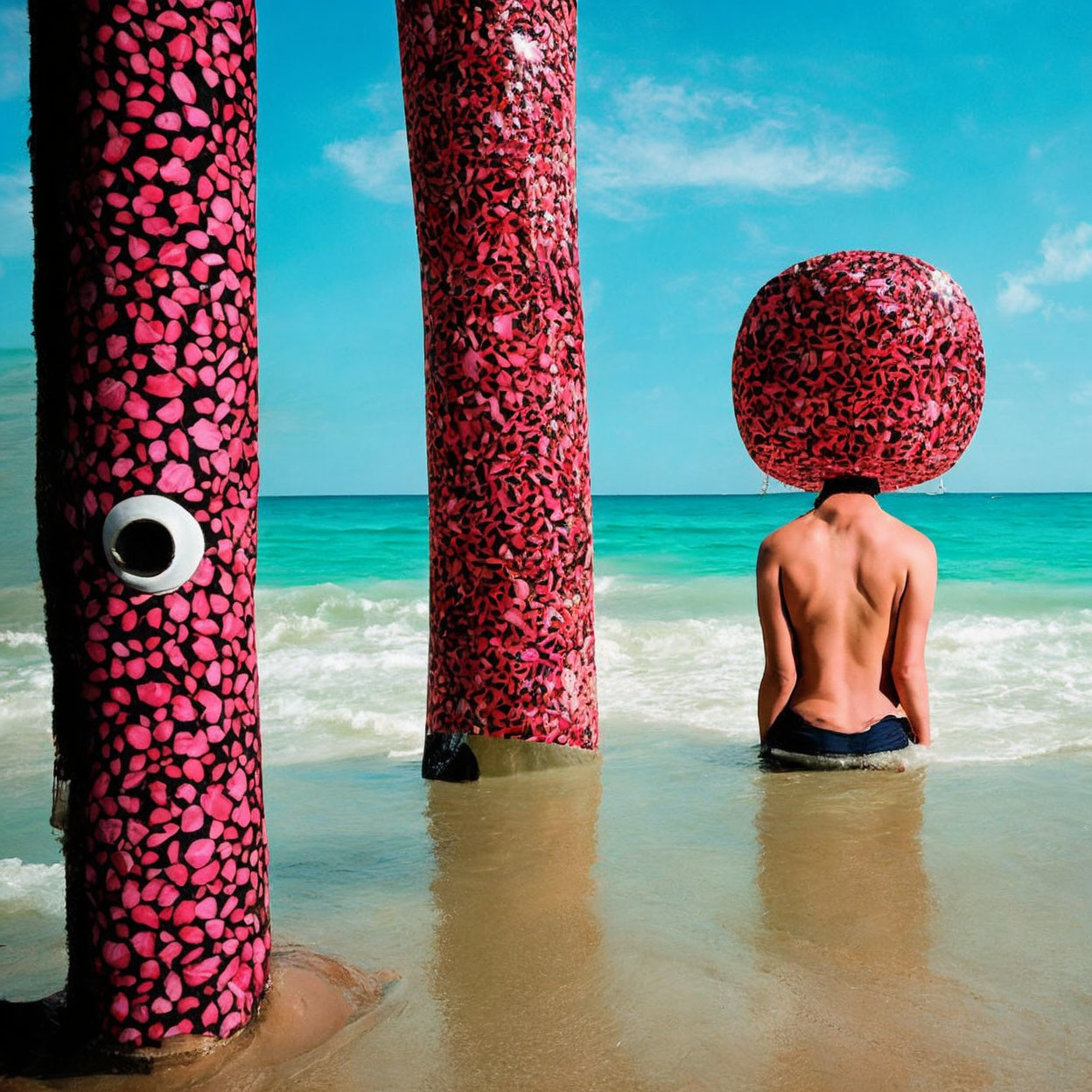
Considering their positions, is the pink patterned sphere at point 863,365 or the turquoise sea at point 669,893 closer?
the turquoise sea at point 669,893

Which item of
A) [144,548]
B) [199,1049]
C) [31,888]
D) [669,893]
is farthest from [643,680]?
[144,548]

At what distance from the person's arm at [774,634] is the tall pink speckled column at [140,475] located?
2.37 m

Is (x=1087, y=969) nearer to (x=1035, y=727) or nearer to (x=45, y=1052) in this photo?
(x=45, y=1052)

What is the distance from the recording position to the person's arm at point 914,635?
382 centimetres

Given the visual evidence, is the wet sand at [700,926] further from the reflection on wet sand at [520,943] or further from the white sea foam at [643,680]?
the white sea foam at [643,680]

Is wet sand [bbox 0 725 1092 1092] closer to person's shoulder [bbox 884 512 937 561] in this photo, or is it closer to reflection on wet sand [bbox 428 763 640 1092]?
reflection on wet sand [bbox 428 763 640 1092]

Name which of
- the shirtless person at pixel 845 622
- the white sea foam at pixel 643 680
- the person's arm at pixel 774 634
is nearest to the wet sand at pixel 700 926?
the shirtless person at pixel 845 622

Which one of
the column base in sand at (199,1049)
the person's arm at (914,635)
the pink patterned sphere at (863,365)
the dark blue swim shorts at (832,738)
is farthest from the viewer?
the dark blue swim shorts at (832,738)

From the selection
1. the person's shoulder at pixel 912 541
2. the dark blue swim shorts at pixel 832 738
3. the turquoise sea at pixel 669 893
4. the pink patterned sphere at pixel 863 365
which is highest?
the pink patterned sphere at pixel 863 365

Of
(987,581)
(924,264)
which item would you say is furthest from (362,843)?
(987,581)

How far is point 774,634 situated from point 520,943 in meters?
1.76

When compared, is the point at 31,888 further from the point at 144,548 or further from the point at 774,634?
the point at 774,634

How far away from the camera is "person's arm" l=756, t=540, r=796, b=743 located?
12.8 ft

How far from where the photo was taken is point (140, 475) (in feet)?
6.12
